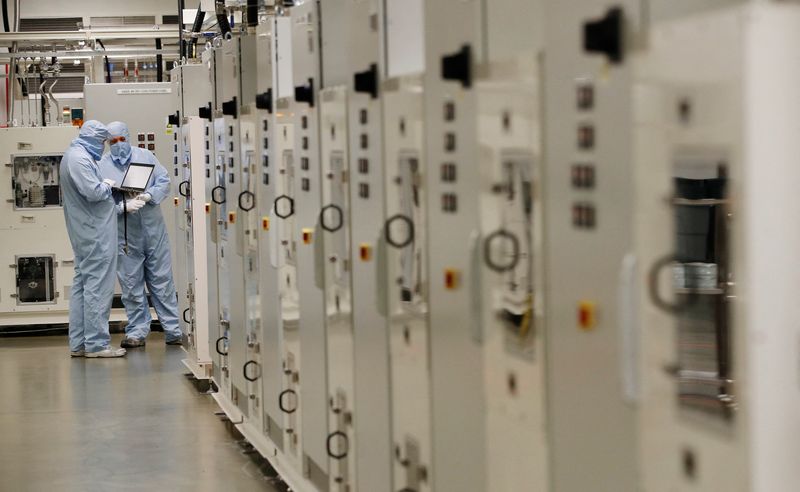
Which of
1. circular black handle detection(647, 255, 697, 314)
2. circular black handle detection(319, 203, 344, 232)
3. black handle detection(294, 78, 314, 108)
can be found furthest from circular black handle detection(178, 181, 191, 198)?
circular black handle detection(647, 255, 697, 314)

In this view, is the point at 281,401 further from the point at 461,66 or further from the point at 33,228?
the point at 33,228

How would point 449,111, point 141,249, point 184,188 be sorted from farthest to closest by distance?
point 141,249, point 184,188, point 449,111

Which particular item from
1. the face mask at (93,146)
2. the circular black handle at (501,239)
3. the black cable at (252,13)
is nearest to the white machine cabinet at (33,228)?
the face mask at (93,146)

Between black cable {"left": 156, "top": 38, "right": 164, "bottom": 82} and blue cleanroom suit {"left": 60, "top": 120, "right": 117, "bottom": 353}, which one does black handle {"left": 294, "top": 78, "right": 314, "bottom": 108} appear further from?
black cable {"left": 156, "top": 38, "right": 164, "bottom": 82}

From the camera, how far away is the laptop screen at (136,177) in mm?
8555

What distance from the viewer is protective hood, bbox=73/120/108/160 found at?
8.23 m

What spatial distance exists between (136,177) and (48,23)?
3972mm

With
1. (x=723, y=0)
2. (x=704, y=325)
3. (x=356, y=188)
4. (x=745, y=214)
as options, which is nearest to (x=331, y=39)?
(x=356, y=188)

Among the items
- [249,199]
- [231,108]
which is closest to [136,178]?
[231,108]

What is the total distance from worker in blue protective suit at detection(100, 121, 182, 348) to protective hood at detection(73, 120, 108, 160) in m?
0.29

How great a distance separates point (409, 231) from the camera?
303 centimetres

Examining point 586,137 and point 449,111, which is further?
point 449,111

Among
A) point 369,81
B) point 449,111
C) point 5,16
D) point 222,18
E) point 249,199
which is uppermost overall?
point 5,16

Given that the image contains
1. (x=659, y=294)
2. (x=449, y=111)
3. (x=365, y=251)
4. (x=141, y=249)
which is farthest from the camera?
(x=141, y=249)
